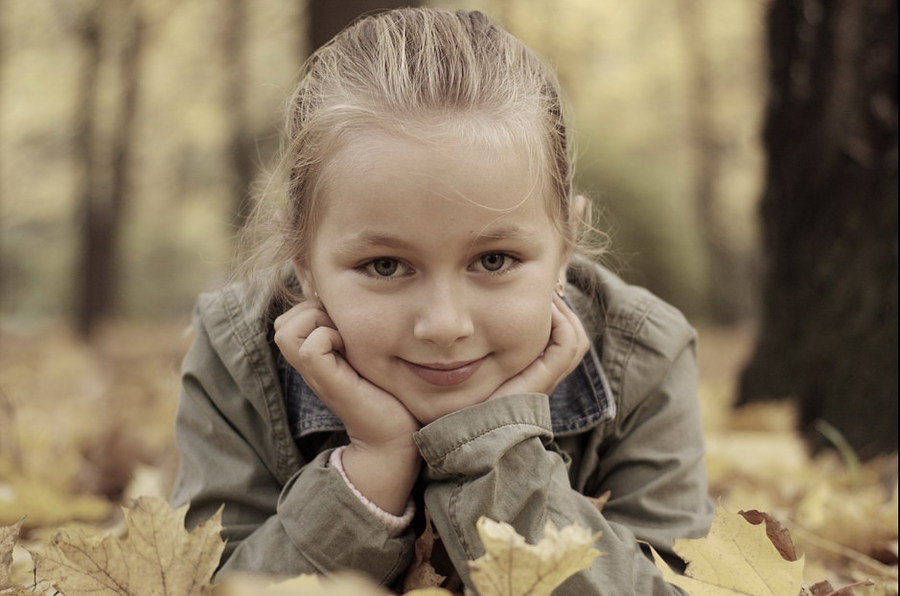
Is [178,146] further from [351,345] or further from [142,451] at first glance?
[351,345]

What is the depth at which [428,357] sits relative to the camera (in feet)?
4.74

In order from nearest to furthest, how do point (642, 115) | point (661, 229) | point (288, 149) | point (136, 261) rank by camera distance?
point (288, 149), point (661, 229), point (642, 115), point (136, 261)

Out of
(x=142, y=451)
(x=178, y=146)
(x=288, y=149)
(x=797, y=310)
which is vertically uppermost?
(x=288, y=149)

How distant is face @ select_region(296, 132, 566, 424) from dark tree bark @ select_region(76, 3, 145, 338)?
8.84 m

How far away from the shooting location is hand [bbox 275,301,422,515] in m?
1.49

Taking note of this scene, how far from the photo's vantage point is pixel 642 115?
44.8 feet

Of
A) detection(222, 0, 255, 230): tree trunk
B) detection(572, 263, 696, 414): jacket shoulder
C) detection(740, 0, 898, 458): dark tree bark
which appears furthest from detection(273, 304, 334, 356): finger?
detection(222, 0, 255, 230): tree trunk

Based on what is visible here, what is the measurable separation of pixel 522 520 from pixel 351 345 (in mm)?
401

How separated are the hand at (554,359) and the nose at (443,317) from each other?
6.3 inches

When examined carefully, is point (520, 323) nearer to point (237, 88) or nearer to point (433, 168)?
point (433, 168)

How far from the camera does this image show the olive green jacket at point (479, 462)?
4.71 ft

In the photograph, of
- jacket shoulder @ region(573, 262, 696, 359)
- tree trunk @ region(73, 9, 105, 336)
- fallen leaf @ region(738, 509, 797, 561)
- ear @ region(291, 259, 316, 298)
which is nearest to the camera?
fallen leaf @ region(738, 509, 797, 561)

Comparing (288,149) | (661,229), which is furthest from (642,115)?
(288,149)

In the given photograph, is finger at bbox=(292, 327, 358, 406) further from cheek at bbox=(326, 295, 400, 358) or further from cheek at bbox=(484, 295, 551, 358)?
cheek at bbox=(484, 295, 551, 358)
